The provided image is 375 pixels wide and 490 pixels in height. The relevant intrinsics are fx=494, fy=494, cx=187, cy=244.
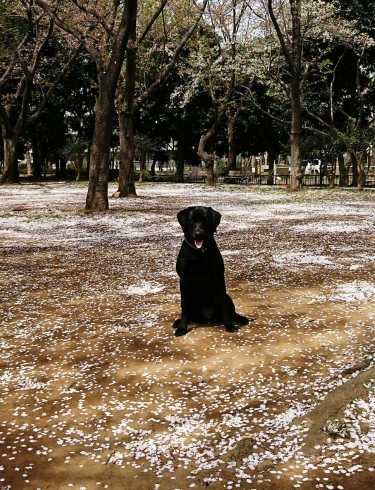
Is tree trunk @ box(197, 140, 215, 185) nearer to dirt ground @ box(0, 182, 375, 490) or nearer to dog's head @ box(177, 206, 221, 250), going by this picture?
dirt ground @ box(0, 182, 375, 490)

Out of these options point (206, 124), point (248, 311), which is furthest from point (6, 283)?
point (206, 124)

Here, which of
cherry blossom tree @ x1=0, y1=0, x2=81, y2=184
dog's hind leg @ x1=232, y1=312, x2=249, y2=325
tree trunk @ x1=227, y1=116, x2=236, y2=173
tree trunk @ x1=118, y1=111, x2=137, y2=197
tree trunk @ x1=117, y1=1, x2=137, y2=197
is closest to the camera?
dog's hind leg @ x1=232, y1=312, x2=249, y2=325

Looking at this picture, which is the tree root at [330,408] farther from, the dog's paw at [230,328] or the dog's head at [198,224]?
the dog's head at [198,224]

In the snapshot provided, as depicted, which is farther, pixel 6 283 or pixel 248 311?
pixel 6 283

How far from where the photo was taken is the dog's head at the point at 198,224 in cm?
461

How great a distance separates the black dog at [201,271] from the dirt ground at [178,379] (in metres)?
0.20

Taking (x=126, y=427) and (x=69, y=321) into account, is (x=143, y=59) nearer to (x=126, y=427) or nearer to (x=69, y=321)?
(x=69, y=321)

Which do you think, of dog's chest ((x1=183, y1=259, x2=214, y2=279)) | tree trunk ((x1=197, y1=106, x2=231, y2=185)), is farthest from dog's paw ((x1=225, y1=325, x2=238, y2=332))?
tree trunk ((x1=197, y1=106, x2=231, y2=185))

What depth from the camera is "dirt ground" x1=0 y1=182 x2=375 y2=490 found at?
2.80 metres

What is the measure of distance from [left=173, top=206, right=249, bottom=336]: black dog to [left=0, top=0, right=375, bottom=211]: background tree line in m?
11.6

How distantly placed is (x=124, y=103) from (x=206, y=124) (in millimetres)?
22081

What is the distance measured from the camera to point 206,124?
4325 centimetres

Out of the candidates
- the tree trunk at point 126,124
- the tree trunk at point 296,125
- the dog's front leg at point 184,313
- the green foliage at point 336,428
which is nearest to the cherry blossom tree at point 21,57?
the tree trunk at point 126,124

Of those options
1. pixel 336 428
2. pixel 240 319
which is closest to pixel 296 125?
pixel 240 319
